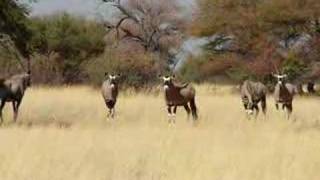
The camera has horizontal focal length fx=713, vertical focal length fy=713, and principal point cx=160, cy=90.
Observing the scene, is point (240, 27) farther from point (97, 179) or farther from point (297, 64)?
point (97, 179)

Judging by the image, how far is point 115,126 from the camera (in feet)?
57.5

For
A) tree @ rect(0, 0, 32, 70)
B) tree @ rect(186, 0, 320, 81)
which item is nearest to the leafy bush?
tree @ rect(186, 0, 320, 81)

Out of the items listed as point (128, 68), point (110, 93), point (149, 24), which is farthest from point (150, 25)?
point (110, 93)

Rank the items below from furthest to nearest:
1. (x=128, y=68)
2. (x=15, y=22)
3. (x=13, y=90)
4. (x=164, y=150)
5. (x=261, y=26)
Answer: (x=261, y=26) < (x=128, y=68) < (x=15, y=22) < (x=13, y=90) < (x=164, y=150)

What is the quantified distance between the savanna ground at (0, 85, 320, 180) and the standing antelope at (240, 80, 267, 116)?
70.5 inches

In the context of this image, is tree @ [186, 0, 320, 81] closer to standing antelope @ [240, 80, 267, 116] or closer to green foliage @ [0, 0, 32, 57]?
standing antelope @ [240, 80, 267, 116]

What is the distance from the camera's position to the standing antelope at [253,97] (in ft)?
72.3

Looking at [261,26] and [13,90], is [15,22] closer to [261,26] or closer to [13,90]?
[13,90]

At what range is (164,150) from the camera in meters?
11.7

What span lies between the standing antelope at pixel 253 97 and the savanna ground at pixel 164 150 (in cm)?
179

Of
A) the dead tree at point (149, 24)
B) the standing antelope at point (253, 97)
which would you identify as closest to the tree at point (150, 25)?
the dead tree at point (149, 24)

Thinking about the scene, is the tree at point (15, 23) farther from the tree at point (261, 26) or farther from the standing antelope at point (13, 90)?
the tree at point (261, 26)

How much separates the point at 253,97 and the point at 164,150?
436 inches

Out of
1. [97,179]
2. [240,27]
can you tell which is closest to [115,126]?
[97,179]
